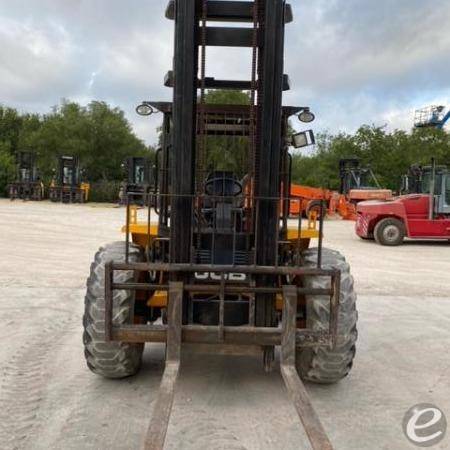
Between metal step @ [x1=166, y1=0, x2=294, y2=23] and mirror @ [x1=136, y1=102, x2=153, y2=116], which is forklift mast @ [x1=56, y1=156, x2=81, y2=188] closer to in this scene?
mirror @ [x1=136, y1=102, x2=153, y2=116]

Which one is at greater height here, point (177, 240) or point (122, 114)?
point (122, 114)

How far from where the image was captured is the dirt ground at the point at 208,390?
3.67 m

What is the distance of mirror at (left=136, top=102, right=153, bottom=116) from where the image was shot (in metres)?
4.87

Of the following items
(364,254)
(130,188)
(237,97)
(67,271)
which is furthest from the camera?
(130,188)

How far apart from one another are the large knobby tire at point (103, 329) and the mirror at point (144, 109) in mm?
1343

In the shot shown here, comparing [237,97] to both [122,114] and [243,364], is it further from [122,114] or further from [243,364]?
[122,114]

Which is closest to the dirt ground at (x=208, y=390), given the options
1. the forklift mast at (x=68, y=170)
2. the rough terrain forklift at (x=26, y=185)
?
the forklift mast at (x=68, y=170)

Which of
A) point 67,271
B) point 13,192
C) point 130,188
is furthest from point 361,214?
point 13,192

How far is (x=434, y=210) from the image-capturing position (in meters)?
16.5

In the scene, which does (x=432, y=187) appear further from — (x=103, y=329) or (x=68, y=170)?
(x=68, y=170)

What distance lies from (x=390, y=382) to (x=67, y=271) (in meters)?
7.14

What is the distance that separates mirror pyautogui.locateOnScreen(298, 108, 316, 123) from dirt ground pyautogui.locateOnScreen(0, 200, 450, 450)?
2344 mm

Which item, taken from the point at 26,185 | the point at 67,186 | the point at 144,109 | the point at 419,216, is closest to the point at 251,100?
the point at 144,109

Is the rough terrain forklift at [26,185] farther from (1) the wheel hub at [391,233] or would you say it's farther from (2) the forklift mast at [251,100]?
(2) the forklift mast at [251,100]
